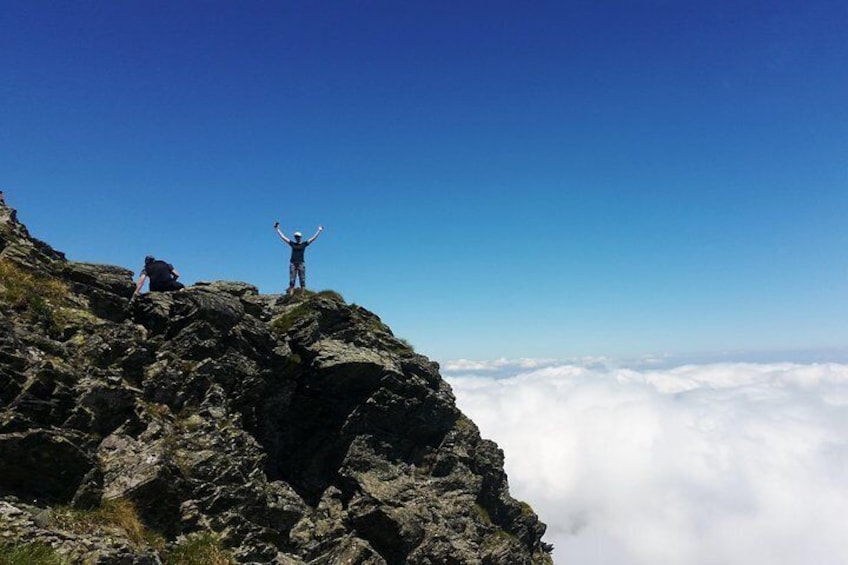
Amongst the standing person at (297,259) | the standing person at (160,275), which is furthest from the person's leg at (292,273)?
the standing person at (160,275)

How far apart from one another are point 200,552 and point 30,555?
616 centimetres

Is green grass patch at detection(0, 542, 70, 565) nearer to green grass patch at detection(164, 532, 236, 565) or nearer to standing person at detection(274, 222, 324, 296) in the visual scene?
green grass patch at detection(164, 532, 236, 565)

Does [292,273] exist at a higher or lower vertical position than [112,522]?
higher

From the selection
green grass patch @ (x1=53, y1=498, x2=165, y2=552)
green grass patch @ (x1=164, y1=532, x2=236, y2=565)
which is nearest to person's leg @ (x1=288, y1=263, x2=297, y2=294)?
green grass patch @ (x1=164, y1=532, x2=236, y2=565)

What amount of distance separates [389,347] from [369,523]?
12.3 metres

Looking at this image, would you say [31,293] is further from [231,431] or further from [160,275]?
[231,431]

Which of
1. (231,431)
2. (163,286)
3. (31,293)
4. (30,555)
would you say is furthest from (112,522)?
(163,286)

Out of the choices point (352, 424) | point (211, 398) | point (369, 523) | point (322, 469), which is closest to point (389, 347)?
point (352, 424)

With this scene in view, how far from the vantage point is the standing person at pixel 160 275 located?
79.4 ft

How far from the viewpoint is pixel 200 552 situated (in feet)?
50.3

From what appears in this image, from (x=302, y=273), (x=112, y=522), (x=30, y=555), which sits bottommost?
(x=112, y=522)

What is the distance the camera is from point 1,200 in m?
23.0

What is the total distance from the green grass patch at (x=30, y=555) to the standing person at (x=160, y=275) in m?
15.8

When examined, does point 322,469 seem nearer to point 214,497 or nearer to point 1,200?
point 214,497
